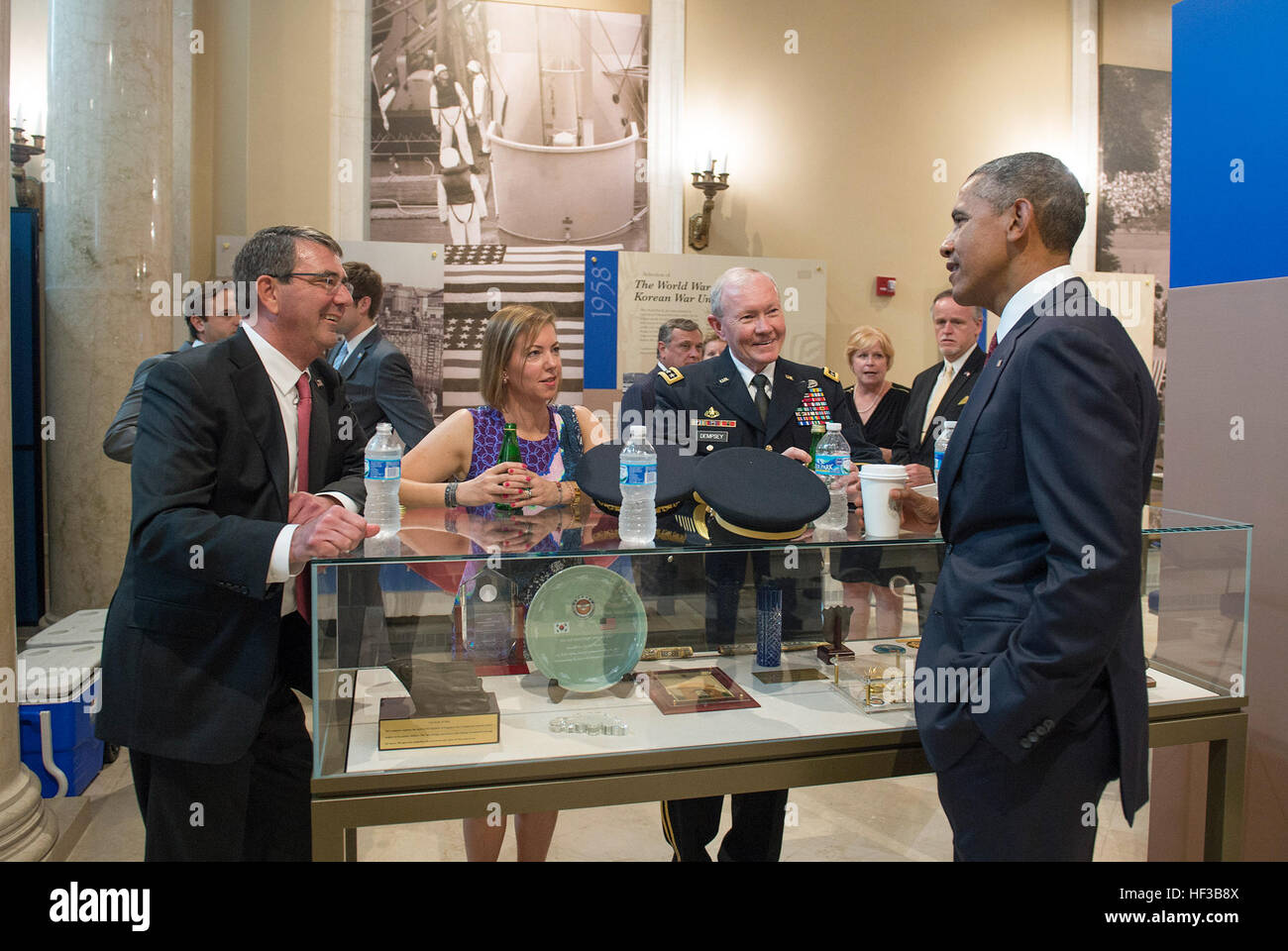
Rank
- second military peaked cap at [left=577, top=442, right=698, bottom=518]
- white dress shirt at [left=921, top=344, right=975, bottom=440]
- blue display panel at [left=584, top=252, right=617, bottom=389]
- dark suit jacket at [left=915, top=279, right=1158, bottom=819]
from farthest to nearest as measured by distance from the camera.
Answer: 1. blue display panel at [left=584, top=252, right=617, bottom=389]
2. white dress shirt at [left=921, top=344, right=975, bottom=440]
3. second military peaked cap at [left=577, top=442, right=698, bottom=518]
4. dark suit jacket at [left=915, top=279, right=1158, bottom=819]

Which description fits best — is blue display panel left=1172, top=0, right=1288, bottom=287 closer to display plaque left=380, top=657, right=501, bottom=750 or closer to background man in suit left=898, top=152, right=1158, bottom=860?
background man in suit left=898, top=152, right=1158, bottom=860

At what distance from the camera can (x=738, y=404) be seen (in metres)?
3.31

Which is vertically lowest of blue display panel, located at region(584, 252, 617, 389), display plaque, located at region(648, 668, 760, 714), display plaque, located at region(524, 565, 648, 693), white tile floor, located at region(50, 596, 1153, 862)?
white tile floor, located at region(50, 596, 1153, 862)

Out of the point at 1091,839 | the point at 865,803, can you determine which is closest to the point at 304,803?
the point at 1091,839

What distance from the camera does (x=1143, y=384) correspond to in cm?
167

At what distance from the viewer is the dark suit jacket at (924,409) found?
4223 mm

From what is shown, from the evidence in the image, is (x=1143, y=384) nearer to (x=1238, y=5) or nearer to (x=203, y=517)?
(x=203, y=517)

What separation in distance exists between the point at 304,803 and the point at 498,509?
92 centimetres

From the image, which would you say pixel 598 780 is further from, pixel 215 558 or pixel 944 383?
pixel 944 383

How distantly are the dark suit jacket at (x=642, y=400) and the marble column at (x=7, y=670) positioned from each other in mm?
2221

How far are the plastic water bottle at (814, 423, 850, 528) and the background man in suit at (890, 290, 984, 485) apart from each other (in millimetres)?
1817

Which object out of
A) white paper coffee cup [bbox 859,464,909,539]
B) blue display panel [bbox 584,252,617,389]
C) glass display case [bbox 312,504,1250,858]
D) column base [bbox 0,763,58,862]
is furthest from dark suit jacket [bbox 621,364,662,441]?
blue display panel [bbox 584,252,617,389]

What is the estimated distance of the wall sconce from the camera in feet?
23.5

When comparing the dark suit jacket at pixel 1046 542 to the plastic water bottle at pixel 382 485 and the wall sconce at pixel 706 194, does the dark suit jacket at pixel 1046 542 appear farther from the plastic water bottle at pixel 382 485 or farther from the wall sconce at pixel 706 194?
the wall sconce at pixel 706 194
